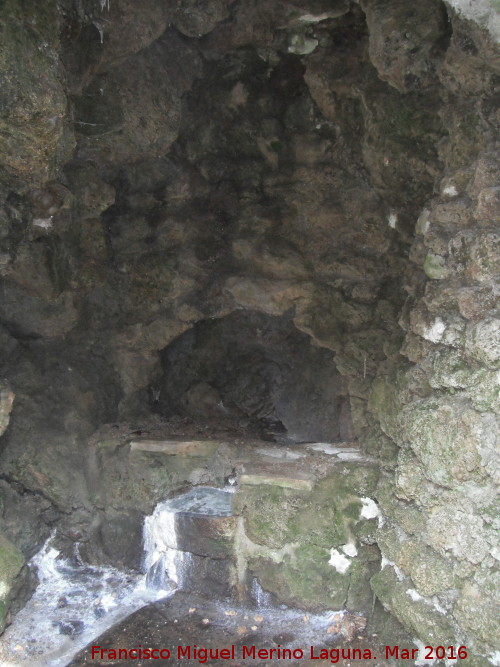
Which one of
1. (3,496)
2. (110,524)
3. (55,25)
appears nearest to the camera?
(55,25)

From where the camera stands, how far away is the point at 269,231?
15.3 ft

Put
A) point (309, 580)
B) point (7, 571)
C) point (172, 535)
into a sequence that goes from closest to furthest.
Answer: point (7, 571) → point (309, 580) → point (172, 535)

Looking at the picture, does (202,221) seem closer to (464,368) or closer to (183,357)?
(183,357)

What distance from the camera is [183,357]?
5.79 meters

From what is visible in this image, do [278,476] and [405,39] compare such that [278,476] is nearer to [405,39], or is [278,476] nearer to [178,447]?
[178,447]

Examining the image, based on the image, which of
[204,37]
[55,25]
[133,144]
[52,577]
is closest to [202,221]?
[133,144]

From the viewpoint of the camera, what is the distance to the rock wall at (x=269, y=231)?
9.12 ft

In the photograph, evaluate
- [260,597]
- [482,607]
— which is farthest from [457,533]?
[260,597]

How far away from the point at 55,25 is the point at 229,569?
3493 mm

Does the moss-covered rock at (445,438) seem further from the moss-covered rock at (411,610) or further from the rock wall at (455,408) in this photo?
the moss-covered rock at (411,610)

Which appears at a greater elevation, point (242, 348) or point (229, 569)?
point (242, 348)

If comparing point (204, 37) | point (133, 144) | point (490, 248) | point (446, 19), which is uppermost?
point (204, 37)

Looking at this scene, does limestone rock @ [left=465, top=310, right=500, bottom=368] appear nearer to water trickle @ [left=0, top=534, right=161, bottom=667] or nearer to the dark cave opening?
the dark cave opening

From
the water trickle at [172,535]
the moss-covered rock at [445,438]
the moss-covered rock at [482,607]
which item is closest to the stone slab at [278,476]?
the water trickle at [172,535]
